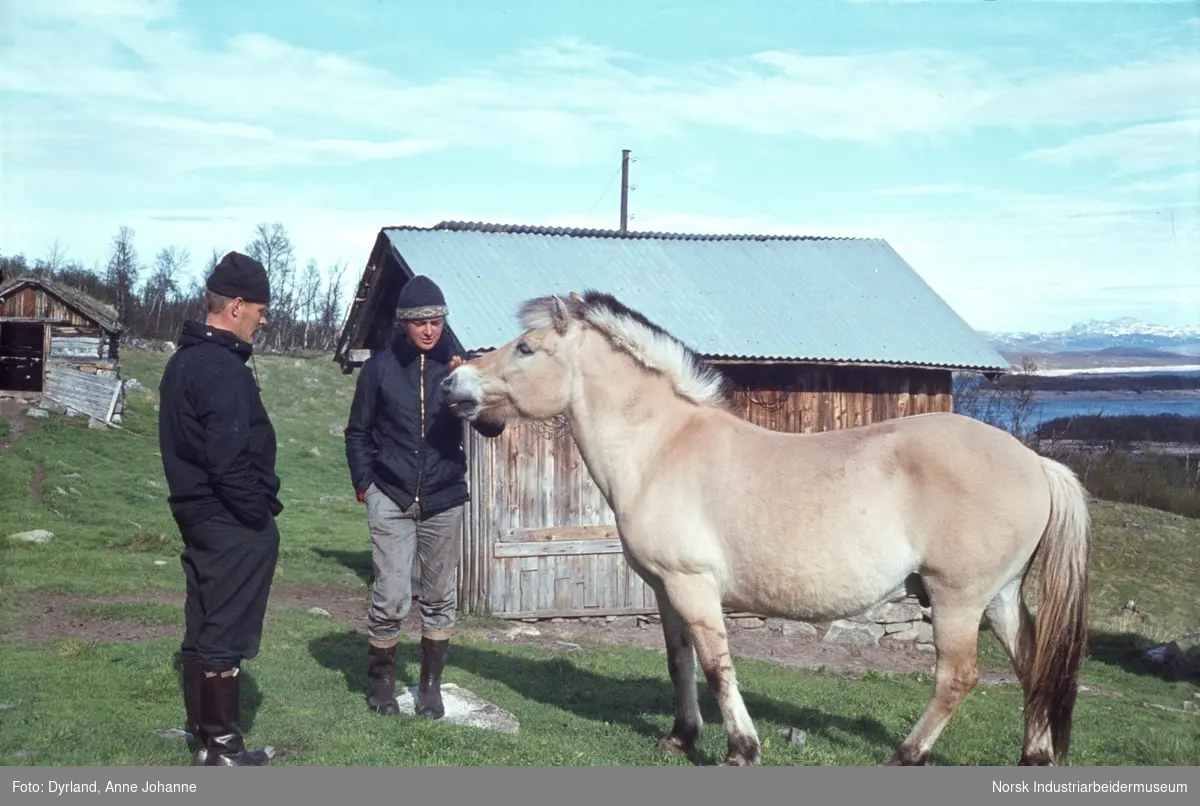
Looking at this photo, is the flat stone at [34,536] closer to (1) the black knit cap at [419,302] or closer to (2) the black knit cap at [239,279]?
(1) the black knit cap at [419,302]

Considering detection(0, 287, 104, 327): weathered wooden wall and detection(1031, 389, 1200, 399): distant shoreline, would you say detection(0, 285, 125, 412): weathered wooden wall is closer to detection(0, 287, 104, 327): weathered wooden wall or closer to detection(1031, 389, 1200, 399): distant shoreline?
detection(0, 287, 104, 327): weathered wooden wall

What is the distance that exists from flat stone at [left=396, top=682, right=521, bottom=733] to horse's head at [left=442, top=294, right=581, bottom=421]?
1.88 m

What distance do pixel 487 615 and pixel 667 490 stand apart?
7.09m

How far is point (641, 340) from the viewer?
598 centimetres

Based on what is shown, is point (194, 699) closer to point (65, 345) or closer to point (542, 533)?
point (542, 533)

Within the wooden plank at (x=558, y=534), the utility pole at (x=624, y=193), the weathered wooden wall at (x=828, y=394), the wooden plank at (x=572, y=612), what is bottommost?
the wooden plank at (x=572, y=612)

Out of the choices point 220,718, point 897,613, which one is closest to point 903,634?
point 897,613

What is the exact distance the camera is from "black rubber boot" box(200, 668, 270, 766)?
4922 mm

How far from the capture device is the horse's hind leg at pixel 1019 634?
5648mm

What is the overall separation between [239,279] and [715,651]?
313 cm

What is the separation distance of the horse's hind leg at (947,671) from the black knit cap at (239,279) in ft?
12.9

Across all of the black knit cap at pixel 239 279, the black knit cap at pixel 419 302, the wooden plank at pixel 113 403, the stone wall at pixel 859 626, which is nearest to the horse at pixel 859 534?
the black knit cap at pixel 419 302

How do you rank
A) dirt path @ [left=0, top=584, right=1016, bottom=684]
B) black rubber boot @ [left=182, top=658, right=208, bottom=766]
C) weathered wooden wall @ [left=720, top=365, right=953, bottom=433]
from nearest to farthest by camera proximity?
1. black rubber boot @ [left=182, top=658, right=208, bottom=766]
2. dirt path @ [left=0, top=584, right=1016, bottom=684]
3. weathered wooden wall @ [left=720, top=365, right=953, bottom=433]

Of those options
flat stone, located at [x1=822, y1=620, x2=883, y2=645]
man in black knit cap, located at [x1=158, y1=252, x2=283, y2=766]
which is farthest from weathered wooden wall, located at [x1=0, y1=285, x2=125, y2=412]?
man in black knit cap, located at [x1=158, y1=252, x2=283, y2=766]
